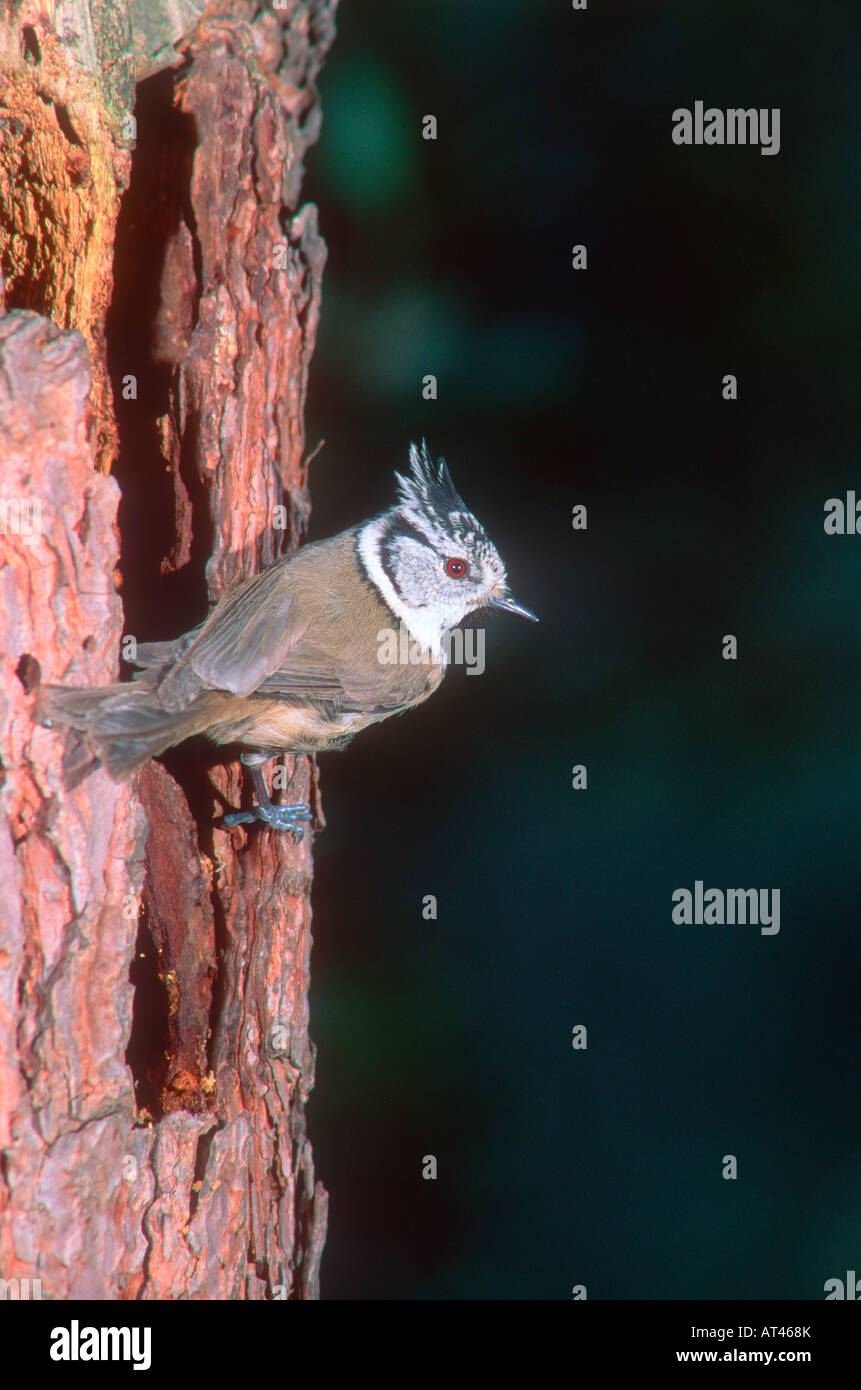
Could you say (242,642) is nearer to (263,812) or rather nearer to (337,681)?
(337,681)

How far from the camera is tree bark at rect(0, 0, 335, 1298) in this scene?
0.92 meters

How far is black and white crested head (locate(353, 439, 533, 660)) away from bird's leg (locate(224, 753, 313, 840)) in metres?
0.32

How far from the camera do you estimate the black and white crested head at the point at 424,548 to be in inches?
56.2

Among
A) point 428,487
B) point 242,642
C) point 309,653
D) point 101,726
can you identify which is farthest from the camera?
point 428,487

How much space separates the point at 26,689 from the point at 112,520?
0.20m

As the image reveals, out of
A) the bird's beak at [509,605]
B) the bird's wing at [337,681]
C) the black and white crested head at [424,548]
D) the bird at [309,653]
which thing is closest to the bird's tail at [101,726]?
the bird at [309,653]

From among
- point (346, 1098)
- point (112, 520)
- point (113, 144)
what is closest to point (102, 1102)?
point (112, 520)

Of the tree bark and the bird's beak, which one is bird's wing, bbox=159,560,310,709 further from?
the bird's beak

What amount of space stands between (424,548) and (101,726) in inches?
26.3

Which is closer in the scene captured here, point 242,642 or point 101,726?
point 101,726

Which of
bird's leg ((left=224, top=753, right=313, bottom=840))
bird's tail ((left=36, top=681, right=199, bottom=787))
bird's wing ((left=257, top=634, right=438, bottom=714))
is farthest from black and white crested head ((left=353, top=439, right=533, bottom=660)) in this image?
bird's tail ((left=36, top=681, right=199, bottom=787))

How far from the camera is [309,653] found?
1.30 metres

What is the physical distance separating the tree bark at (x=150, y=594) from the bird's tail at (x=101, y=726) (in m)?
0.02

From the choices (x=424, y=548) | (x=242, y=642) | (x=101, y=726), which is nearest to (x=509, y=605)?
(x=424, y=548)
